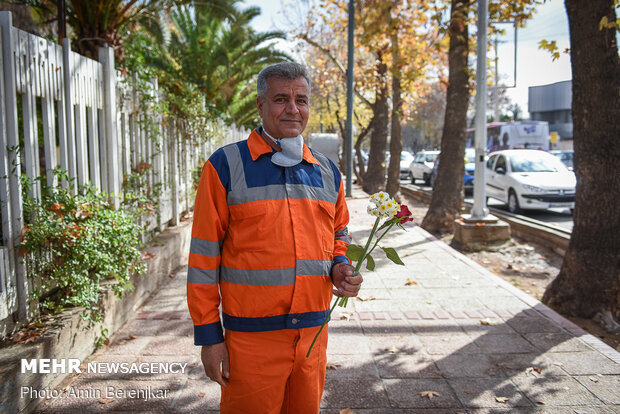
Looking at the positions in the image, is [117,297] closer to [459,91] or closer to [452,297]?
[452,297]

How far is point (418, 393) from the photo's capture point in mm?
3582

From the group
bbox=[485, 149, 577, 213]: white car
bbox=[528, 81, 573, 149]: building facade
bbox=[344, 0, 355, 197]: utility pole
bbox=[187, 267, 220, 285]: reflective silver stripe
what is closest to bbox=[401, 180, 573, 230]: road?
bbox=[485, 149, 577, 213]: white car

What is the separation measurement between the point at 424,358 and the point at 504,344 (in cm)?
79

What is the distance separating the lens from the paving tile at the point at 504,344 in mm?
4297

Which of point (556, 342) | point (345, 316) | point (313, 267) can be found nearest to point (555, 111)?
point (556, 342)

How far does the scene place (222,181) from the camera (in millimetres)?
2199

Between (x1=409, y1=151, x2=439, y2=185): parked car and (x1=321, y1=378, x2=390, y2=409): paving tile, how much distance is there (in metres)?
23.0

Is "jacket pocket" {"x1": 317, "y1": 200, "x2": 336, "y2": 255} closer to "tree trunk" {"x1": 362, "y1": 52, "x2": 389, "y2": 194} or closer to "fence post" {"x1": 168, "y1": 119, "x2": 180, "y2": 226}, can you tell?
"fence post" {"x1": 168, "y1": 119, "x2": 180, "y2": 226}

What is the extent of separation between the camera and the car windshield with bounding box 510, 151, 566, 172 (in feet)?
48.3

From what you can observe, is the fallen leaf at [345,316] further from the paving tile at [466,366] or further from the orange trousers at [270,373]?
the orange trousers at [270,373]

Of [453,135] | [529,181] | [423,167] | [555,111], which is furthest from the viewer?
[555,111]

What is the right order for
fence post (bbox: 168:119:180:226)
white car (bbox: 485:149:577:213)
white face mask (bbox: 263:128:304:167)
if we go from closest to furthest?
white face mask (bbox: 263:128:304:167) < fence post (bbox: 168:119:180:226) < white car (bbox: 485:149:577:213)

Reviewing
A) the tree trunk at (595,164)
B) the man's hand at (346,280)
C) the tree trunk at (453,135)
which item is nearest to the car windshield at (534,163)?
the tree trunk at (453,135)

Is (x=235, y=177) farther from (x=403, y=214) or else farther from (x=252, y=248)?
(x=403, y=214)
